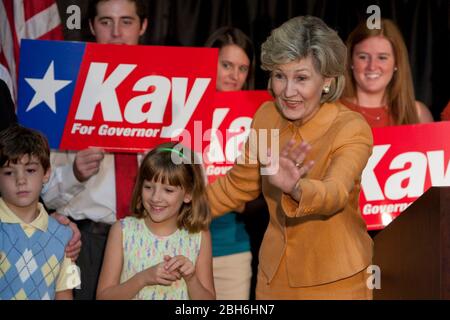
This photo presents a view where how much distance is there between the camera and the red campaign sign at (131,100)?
3488 mm

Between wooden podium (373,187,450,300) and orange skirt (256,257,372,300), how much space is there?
0.29 feet

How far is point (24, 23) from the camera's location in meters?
4.07

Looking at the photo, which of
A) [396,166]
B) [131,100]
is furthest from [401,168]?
[131,100]

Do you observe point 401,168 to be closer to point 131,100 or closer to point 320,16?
point 131,100

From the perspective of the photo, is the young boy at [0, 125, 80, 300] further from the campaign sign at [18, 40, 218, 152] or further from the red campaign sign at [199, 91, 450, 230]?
the red campaign sign at [199, 91, 450, 230]

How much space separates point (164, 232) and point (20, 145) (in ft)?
Result: 1.76

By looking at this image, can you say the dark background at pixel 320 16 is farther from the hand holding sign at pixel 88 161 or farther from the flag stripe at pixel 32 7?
the hand holding sign at pixel 88 161

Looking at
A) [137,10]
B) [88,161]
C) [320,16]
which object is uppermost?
[320,16]

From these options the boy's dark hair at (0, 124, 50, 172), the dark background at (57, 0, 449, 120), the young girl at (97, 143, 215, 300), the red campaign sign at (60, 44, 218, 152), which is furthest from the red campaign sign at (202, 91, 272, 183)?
the boy's dark hair at (0, 124, 50, 172)

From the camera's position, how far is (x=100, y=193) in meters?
3.52

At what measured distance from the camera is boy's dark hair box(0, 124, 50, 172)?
286 centimetres

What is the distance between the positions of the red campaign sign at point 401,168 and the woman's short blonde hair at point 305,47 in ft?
3.59
